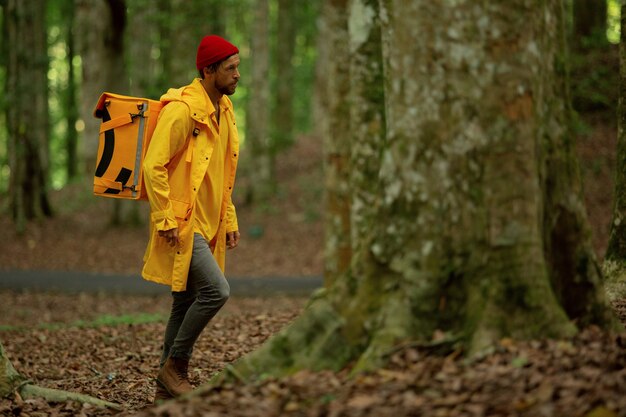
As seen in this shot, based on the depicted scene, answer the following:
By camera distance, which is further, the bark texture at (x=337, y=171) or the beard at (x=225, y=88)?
the bark texture at (x=337, y=171)

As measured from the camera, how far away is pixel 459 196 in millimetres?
4598

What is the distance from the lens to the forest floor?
409 centimetres

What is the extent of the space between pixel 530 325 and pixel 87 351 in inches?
230

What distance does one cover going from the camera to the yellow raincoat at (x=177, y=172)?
574 centimetres

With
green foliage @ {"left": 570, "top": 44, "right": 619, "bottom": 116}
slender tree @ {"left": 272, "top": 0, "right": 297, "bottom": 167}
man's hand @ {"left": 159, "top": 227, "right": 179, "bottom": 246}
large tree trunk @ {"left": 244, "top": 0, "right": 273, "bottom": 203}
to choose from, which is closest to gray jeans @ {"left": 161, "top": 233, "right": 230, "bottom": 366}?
man's hand @ {"left": 159, "top": 227, "right": 179, "bottom": 246}

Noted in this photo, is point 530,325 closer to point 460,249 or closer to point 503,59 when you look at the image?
point 460,249

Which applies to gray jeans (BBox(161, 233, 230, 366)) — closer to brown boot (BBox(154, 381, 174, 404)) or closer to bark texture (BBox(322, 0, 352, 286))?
brown boot (BBox(154, 381, 174, 404))

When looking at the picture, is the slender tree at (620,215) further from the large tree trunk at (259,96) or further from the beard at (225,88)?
the large tree trunk at (259,96)

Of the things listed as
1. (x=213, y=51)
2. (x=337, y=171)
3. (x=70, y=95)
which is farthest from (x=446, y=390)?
(x=70, y=95)

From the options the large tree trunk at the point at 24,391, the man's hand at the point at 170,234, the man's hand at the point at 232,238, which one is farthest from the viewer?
the man's hand at the point at 232,238

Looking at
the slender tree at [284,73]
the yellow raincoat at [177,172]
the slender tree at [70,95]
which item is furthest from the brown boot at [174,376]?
the slender tree at [70,95]

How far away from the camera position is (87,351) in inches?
354

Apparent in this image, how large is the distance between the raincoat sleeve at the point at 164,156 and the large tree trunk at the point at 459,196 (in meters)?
1.58

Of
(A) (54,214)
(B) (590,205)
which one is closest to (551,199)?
(B) (590,205)
